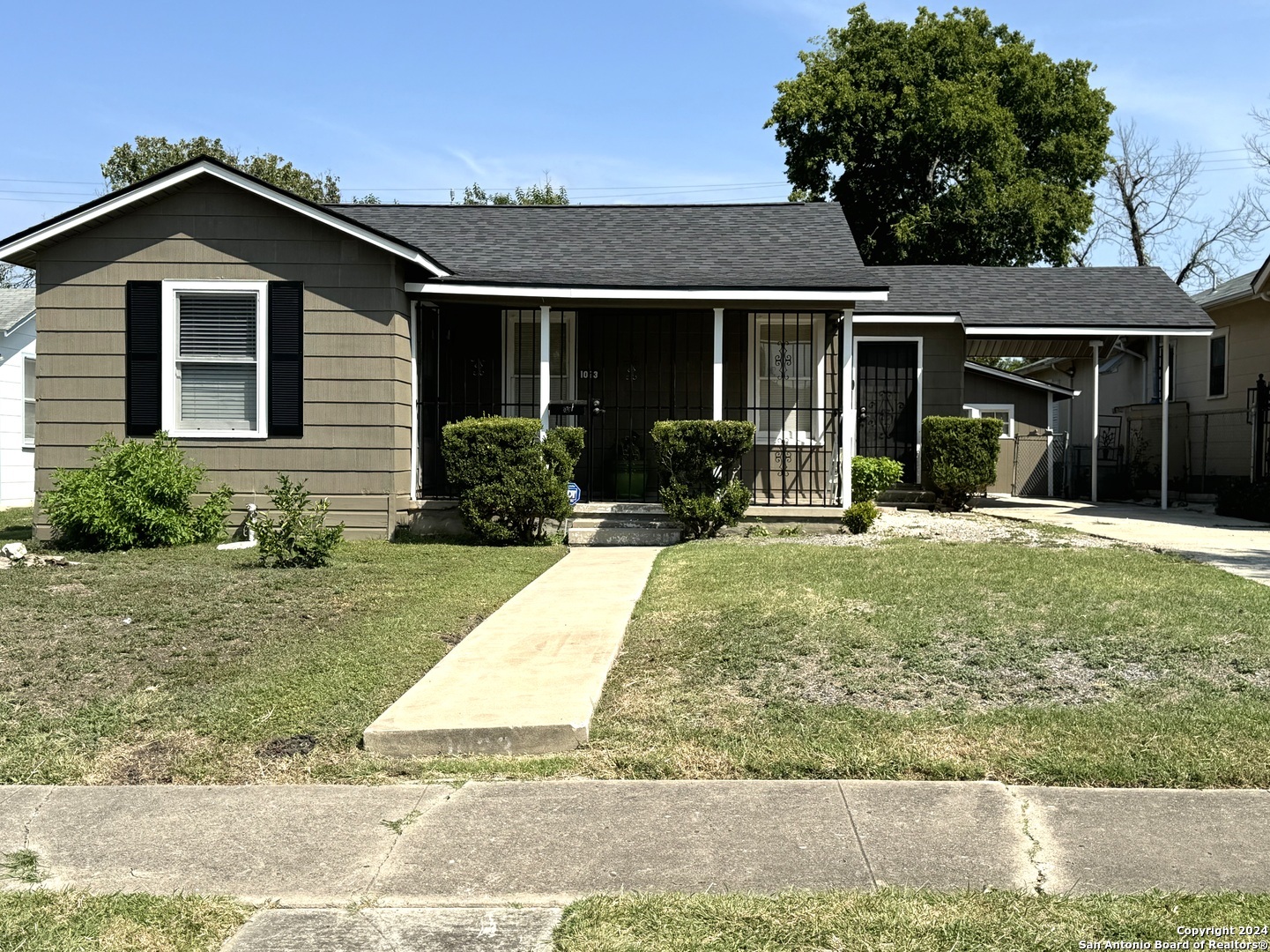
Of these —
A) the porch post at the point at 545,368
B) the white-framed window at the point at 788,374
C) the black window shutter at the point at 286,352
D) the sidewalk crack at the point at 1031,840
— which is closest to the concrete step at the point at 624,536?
the porch post at the point at 545,368

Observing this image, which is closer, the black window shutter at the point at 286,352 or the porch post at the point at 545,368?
the black window shutter at the point at 286,352

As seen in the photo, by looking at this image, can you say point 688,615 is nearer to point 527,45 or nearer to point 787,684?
point 787,684

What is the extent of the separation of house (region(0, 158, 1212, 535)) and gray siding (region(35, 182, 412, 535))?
2cm

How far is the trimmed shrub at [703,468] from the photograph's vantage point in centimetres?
1076

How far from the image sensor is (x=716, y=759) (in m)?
4.39

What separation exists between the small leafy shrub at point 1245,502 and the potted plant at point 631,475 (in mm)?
8489

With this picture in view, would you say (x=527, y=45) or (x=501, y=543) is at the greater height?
(x=527, y=45)

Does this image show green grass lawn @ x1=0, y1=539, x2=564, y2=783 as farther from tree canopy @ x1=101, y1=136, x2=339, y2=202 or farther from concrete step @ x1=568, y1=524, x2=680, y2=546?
tree canopy @ x1=101, y1=136, x2=339, y2=202

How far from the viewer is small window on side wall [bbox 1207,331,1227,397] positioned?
19.2m

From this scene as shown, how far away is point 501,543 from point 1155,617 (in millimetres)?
6448

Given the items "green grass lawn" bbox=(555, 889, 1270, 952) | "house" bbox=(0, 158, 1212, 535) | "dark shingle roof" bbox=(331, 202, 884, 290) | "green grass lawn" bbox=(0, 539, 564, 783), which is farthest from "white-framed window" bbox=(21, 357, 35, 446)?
"green grass lawn" bbox=(555, 889, 1270, 952)

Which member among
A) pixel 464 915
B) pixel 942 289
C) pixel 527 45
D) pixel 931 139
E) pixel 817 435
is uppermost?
pixel 931 139

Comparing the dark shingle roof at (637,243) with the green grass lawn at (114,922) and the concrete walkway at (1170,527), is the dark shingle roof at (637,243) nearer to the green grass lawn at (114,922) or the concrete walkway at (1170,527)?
the concrete walkway at (1170,527)

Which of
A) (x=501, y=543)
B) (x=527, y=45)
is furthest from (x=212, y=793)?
(x=527, y=45)
